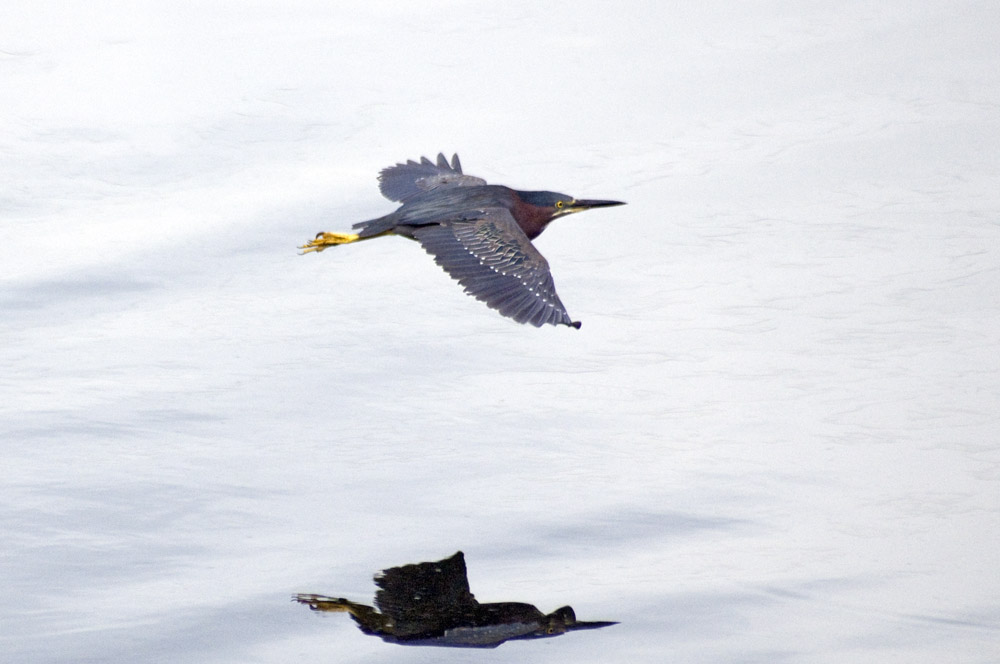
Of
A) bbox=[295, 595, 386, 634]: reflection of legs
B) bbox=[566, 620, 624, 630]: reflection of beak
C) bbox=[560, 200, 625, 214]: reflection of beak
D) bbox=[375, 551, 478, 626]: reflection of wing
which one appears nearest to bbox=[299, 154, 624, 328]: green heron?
bbox=[560, 200, 625, 214]: reflection of beak

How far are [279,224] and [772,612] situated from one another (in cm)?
Answer: 359

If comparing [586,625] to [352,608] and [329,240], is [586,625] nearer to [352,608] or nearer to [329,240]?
[352,608]

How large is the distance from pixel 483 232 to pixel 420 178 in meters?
1.13

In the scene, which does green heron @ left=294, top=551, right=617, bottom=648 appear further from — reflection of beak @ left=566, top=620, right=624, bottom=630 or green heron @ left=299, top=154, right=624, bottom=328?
green heron @ left=299, top=154, right=624, bottom=328

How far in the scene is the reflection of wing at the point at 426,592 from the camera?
14.0ft

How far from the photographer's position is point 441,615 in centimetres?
424

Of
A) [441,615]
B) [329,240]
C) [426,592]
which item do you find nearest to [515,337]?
[329,240]

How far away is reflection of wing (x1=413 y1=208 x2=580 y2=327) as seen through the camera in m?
5.66

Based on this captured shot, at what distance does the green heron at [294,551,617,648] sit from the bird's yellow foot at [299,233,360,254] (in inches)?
95.0

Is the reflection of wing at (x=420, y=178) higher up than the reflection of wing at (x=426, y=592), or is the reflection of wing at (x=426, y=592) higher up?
the reflection of wing at (x=420, y=178)

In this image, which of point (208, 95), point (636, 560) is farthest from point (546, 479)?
point (208, 95)

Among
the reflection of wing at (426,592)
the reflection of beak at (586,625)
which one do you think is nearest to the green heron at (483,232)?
the reflection of wing at (426,592)

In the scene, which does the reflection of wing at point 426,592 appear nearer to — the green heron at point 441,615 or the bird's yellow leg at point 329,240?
the green heron at point 441,615

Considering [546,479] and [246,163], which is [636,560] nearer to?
[546,479]
